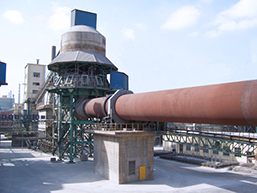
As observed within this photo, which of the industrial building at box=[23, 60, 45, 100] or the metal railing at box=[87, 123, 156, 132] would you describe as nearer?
the metal railing at box=[87, 123, 156, 132]

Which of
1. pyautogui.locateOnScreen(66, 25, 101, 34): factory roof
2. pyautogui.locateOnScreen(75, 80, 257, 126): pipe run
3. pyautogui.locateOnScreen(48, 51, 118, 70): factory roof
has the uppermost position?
pyautogui.locateOnScreen(66, 25, 101, 34): factory roof

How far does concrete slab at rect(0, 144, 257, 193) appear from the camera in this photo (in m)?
20.2

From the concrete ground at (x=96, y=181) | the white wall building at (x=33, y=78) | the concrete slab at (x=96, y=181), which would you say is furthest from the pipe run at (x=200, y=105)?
the white wall building at (x=33, y=78)

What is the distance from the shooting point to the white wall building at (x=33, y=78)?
206ft

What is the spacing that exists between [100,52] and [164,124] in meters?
18.4

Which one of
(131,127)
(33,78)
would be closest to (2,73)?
(131,127)

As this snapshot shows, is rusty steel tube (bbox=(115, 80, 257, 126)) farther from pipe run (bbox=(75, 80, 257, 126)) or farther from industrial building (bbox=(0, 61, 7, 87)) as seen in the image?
industrial building (bbox=(0, 61, 7, 87))

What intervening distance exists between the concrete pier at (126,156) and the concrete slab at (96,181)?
0.75m

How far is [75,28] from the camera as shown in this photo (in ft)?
119

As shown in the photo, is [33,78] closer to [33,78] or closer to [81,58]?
[33,78]

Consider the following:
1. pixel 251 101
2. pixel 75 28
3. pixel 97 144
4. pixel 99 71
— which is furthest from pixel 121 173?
pixel 75 28

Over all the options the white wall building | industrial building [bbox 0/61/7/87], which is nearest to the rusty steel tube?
industrial building [bbox 0/61/7/87]

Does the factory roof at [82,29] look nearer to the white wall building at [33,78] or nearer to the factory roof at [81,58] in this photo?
the factory roof at [81,58]

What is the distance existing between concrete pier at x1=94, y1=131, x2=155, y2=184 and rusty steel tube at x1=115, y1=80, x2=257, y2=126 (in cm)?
351
